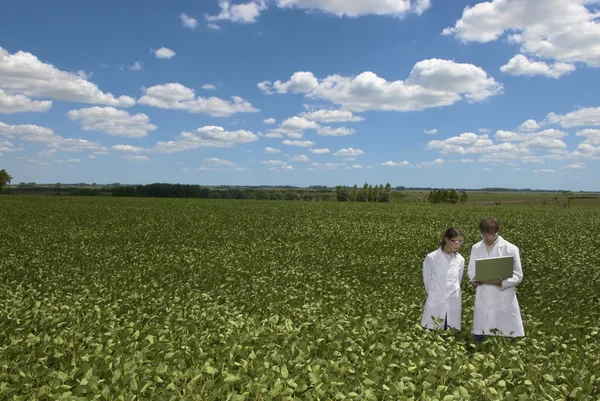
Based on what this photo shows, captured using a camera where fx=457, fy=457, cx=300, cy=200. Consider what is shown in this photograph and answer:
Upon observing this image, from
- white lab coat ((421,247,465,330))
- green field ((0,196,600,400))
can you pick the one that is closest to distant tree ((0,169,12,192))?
green field ((0,196,600,400))

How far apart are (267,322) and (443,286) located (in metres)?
3.39

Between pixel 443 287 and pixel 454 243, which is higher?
pixel 454 243

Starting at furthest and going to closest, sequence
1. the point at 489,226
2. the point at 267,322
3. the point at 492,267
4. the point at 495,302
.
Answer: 1. the point at 267,322
2. the point at 495,302
3. the point at 489,226
4. the point at 492,267

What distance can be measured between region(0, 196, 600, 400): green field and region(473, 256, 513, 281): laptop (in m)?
1.12

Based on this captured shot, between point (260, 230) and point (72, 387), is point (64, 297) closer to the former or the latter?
point (72, 387)

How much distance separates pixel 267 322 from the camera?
8.77m

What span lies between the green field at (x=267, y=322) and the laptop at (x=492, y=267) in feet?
3.67

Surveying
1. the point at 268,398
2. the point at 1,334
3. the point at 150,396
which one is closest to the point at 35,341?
the point at 1,334

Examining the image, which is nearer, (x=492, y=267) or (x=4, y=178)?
(x=492, y=267)

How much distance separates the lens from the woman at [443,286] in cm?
736

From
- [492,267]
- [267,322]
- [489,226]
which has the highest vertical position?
[489,226]

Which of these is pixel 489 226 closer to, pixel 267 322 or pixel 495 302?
pixel 495 302

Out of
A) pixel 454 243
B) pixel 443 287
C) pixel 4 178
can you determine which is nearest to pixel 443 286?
pixel 443 287

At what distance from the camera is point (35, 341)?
287 inches
